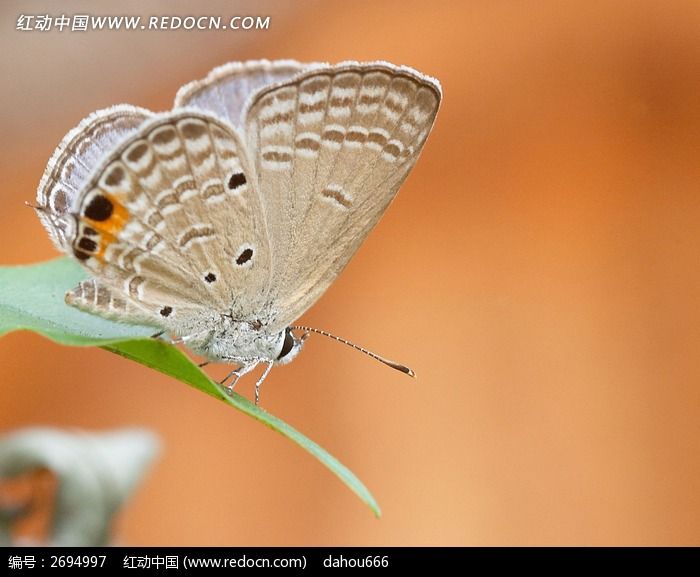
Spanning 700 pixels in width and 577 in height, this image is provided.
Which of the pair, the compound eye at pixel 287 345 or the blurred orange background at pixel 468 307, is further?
the blurred orange background at pixel 468 307

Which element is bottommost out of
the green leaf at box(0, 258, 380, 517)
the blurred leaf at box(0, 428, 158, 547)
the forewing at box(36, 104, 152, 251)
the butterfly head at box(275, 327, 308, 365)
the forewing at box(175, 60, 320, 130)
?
the blurred leaf at box(0, 428, 158, 547)

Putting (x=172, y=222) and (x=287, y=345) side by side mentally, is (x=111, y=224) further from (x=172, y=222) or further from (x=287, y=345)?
(x=287, y=345)

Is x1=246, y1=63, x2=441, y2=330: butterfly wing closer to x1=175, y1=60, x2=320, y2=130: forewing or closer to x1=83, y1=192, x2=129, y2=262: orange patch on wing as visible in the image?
x1=175, y1=60, x2=320, y2=130: forewing

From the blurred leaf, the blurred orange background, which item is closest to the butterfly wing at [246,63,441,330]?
the blurred leaf

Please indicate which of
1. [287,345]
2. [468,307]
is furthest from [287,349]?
[468,307]

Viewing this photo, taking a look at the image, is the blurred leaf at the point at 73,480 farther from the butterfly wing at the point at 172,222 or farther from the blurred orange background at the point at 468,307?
the blurred orange background at the point at 468,307

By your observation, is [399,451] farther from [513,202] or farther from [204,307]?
[204,307]

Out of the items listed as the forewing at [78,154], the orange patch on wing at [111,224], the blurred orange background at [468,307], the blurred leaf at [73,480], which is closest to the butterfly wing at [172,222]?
the orange patch on wing at [111,224]
